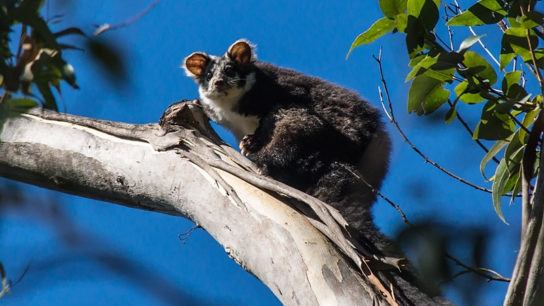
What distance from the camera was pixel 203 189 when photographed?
4.09 metres

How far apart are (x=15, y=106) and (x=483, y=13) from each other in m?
2.41

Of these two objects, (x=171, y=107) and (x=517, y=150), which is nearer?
(x=517, y=150)

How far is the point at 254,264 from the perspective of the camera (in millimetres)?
3645

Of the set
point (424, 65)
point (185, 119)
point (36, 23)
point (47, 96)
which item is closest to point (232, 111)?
point (185, 119)

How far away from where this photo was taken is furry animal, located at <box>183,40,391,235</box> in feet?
18.4

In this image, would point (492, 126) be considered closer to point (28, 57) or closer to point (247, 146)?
point (28, 57)

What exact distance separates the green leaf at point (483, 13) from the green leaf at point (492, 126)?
46 centimetres

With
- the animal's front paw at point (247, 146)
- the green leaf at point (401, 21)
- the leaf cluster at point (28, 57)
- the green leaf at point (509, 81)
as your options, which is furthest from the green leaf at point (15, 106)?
the animal's front paw at point (247, 146)

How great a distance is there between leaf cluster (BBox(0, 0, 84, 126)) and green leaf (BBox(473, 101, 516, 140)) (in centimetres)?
225

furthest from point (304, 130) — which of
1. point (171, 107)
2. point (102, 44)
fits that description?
point (102, 44)

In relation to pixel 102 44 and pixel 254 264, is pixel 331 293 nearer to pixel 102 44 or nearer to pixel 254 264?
pixel 254 264

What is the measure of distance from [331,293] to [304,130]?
2.69 meters

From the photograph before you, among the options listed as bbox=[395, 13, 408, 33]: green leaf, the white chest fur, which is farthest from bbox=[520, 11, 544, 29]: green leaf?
the white chest fur

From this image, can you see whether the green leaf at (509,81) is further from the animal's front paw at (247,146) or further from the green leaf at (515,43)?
the animal's front paw at (247,146)
